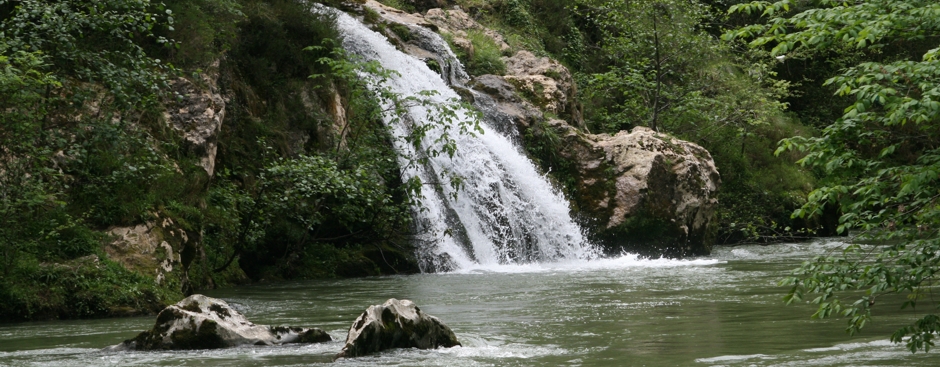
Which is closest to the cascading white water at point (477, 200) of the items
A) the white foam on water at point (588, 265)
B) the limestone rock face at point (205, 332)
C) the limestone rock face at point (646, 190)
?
the white foam on water at point (588, 265)

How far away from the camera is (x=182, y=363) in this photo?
6.58 metres

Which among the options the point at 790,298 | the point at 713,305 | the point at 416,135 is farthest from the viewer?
the point at 416,135

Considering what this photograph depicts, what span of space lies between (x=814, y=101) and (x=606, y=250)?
18.6 meters

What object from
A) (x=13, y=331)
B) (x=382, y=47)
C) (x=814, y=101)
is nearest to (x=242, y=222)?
(x=13, y=331)

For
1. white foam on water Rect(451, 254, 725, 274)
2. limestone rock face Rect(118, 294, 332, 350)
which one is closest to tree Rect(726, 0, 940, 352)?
limestone rock face Rect(118, 294, 332, 350)

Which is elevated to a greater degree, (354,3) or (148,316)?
(354,3)

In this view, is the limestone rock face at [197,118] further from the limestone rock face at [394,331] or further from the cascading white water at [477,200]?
the limestone rock face at [394,331]

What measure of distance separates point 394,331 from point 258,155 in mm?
8482

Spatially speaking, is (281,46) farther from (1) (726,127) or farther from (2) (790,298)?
(1) (726,127)

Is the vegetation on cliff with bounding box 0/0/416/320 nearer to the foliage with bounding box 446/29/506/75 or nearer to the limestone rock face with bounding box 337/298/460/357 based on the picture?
the limestone rock face with bounding box 337/298/460/357

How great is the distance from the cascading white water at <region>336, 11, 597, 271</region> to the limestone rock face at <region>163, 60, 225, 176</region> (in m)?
3.02

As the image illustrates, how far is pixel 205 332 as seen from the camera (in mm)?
7289

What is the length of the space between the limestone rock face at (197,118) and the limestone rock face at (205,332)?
18.4 ft

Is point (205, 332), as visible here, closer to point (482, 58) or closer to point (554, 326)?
point (554, 326)
